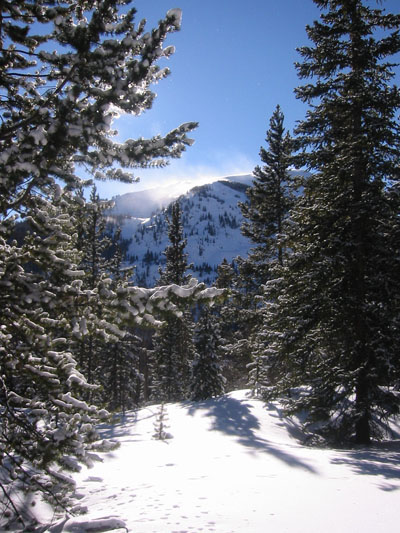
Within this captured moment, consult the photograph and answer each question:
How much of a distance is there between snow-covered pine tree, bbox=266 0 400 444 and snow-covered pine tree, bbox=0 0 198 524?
7.08m

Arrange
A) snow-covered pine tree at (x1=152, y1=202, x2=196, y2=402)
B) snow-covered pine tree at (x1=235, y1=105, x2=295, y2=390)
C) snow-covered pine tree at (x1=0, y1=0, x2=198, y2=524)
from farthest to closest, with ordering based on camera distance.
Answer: snow-covered pine tree at (x1=152, y1=202, x2=196, y2=402) < snow-covered pine tree at (x1=235, y1=105, x2=295, y2=390) < snow-covered pine tree at (x1=0, y1=0, x2=198, y2=524)

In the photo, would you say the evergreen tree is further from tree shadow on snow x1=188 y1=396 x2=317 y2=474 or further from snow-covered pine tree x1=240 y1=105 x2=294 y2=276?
tree shadow on snow x1=188 y1=396 x2=317 y2=474

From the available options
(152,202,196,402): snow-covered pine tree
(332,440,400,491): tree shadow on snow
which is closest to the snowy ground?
(332,440,400,491): tree shadow on snow

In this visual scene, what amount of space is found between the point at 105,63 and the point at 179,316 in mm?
2868

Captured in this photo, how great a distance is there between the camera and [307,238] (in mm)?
11078

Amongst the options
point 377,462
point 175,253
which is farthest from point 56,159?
point 175,253

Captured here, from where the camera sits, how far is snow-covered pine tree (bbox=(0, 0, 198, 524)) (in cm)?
378

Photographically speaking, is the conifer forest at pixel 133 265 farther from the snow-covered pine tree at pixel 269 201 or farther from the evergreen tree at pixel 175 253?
the evergreen tree at pixel 175 253

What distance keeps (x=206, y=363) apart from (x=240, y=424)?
15.2 metres

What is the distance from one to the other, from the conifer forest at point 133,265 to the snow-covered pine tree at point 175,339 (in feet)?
21.7

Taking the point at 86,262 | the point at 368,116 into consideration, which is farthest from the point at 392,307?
the point at 86,262

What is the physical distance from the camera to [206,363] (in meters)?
27.5

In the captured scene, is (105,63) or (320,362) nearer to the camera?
(105,63)

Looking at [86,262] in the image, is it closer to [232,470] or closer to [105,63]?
[232,470]
